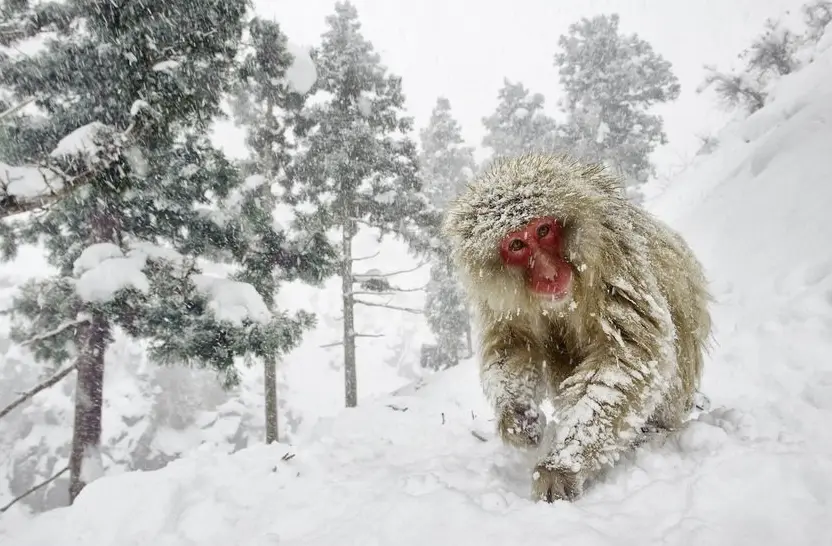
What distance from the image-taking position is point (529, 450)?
102 inches

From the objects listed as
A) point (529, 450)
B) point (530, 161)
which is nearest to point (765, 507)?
point (529, 450)

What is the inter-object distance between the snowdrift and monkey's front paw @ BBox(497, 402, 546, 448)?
0.15m

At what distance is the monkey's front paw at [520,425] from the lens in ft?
8.38

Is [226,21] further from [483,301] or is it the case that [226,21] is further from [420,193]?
A: [420,193]

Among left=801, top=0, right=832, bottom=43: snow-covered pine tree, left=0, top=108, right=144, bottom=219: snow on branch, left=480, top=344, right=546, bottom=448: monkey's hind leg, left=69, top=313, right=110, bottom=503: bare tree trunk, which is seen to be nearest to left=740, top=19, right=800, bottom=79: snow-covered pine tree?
left=801, top=0, right=832, bottom=43: snow-covered pine tree

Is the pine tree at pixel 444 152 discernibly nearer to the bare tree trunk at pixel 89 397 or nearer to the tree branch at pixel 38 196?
the bare tree trunk at pixel 89 397

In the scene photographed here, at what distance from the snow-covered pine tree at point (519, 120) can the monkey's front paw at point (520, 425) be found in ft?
59.9

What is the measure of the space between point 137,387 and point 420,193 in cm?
1545

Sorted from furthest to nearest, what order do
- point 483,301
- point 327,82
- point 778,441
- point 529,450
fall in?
1. point 327,82
2. point 483,301
3. point 529,450
4. point 778,441

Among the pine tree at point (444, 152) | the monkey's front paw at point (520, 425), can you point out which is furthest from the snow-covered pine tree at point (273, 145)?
the pine tree at point (444, 152)

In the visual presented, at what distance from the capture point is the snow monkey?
2.15 metres

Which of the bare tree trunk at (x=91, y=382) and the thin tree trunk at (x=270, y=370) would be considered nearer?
the bare tree trunk at (x=91, y=382)

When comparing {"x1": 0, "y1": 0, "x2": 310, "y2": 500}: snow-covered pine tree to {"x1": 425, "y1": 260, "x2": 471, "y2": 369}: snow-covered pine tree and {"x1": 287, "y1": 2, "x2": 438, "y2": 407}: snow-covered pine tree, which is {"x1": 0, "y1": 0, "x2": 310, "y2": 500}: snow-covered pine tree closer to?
{"x1": 287, "y1": 2, "x2": 438, "y2": 407}: snow-covered pine tree

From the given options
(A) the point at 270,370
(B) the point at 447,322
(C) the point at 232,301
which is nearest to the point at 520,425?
(C) the point at 232,301
